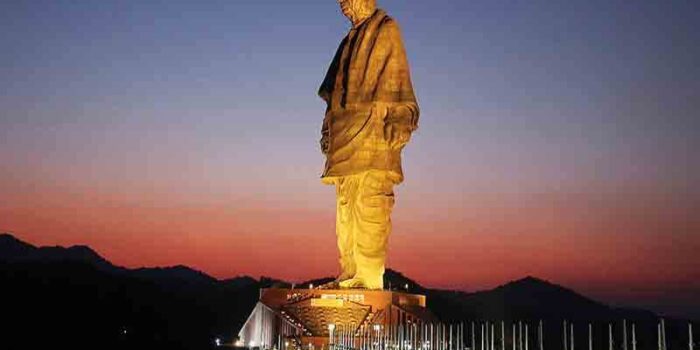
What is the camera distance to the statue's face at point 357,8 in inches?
1130

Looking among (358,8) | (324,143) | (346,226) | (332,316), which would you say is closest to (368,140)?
(324,143)

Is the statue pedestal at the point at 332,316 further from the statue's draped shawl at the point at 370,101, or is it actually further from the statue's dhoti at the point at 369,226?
the statue's draped shawl at the point at 370,101


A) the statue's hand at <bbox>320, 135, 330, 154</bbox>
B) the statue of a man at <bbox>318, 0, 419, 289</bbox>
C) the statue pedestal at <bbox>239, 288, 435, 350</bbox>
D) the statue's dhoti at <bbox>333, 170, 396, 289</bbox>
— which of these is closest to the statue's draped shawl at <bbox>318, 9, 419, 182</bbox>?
the statue of a man at <bbox>318, 0, 419, 289</bbox>

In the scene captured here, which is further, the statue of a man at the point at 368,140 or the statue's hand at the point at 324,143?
the statue's hand at the point at 324,143

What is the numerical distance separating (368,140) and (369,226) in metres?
2.62

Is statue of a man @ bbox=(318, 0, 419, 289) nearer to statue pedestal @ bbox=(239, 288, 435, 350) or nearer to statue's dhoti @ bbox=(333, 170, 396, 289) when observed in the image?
statue's dhoti @ bbox=(333, 170, 396, 289)

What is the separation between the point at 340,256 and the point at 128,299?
34.1 metres

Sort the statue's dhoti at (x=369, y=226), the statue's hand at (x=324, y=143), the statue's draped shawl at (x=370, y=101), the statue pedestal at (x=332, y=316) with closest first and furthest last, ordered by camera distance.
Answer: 1. the statue pedestal at (x=332, y=316)
2. the statue's dhoti at (x=369, y=226)
3. the statue's draped shawl at (x=370, y=101)
4. the statue's hand at (x=324, y=143)

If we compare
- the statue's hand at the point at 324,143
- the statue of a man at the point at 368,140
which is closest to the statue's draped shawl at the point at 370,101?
the statue of a man at the point at 368,140

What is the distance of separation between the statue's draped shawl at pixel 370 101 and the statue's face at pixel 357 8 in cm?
31

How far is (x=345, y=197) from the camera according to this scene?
1102 inches

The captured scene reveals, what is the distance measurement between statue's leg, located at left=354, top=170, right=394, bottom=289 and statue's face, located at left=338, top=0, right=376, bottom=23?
5.28m

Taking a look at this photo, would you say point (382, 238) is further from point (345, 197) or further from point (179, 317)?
point (179, 317)

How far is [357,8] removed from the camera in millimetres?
28750
